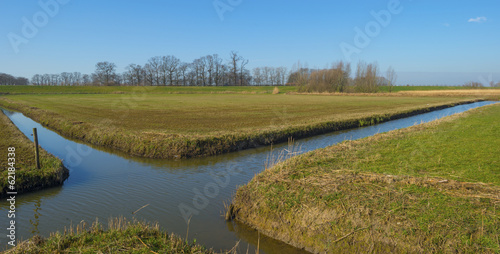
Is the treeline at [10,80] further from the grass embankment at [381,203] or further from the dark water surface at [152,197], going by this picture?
the grass embankment at [381,203]

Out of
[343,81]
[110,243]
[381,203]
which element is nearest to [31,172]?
[110,243]

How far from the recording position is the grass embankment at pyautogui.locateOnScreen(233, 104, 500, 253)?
5.61 m

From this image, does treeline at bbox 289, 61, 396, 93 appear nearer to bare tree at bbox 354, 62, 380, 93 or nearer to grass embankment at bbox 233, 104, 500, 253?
bare tree at bbox 354, 62, 380, 93

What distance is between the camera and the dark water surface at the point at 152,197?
7316mm

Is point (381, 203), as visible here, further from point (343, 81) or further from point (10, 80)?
point (10, 80)

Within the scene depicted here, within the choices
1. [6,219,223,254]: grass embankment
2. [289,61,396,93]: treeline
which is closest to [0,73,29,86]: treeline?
[289,61,396,93]: treeline

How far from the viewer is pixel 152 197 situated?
9.57 metres

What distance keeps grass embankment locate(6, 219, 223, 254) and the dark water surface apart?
1150 mm

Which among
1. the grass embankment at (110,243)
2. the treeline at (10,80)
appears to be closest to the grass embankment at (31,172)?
the grass embankment at (110,243)

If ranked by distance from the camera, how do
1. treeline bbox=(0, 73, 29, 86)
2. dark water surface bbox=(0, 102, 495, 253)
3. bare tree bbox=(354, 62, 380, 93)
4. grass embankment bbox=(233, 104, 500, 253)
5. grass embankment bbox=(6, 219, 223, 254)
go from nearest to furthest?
grass embankment bbox=(6, 219, 223, 254), grass embankment bbox=(233, 104, 500, 253), dark water surface bbox=(0, 102, 495, 253), bare tree bbox=(354, 62, 380, 93), treeline bbox=(0, 73, 29, 86)

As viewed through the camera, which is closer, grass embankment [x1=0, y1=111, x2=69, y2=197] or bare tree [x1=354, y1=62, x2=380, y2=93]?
grass embankment [x1=0, y1=111, x2=69, y2=197]

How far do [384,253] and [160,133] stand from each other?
537 inches

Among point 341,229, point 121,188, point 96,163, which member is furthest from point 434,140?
point 96,163

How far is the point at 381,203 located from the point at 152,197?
21.5ft
